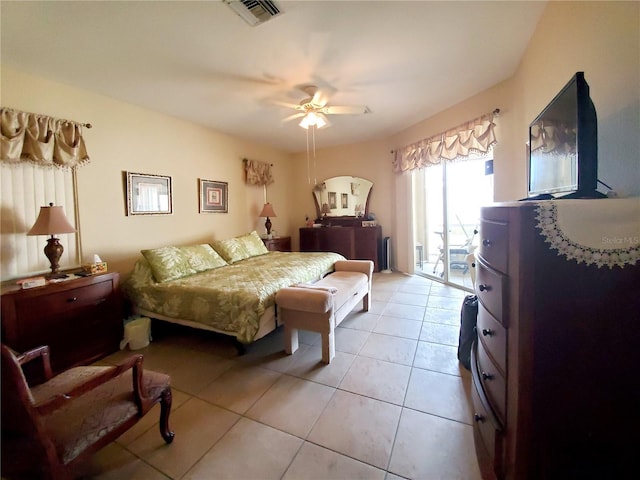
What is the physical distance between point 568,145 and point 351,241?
13.2 feet

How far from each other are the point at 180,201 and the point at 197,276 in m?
1.37

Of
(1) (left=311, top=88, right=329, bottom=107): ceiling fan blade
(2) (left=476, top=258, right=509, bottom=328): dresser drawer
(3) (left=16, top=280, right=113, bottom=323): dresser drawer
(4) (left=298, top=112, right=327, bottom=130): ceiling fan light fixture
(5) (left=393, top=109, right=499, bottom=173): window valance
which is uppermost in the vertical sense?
(1) (left=311, top=88, right=329, bottom=107): ceiling fan blade

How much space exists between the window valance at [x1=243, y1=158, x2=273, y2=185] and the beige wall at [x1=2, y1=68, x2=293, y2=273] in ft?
0.77

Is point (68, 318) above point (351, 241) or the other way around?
the other way around

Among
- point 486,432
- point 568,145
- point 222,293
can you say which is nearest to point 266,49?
point 222,293

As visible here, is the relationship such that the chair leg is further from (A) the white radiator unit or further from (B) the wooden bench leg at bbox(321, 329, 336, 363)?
(A) the white radiator unit

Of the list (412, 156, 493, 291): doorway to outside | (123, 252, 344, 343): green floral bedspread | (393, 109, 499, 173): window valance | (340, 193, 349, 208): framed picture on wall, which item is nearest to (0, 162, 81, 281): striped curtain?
(123, 252, 344, 343): green floral bedspread

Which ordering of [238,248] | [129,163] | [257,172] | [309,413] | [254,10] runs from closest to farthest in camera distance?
[309,413], [254,10], [129,163], [238,248], [257,172]

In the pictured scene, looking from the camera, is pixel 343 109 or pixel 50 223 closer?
pixel 50 223

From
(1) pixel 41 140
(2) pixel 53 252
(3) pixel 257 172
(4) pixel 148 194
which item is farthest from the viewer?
(3) pixel 257 172

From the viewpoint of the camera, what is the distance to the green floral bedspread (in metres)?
2.13

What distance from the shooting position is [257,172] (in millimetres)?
4859

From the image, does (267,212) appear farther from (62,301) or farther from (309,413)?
(309,413)

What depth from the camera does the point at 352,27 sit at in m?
1.96
